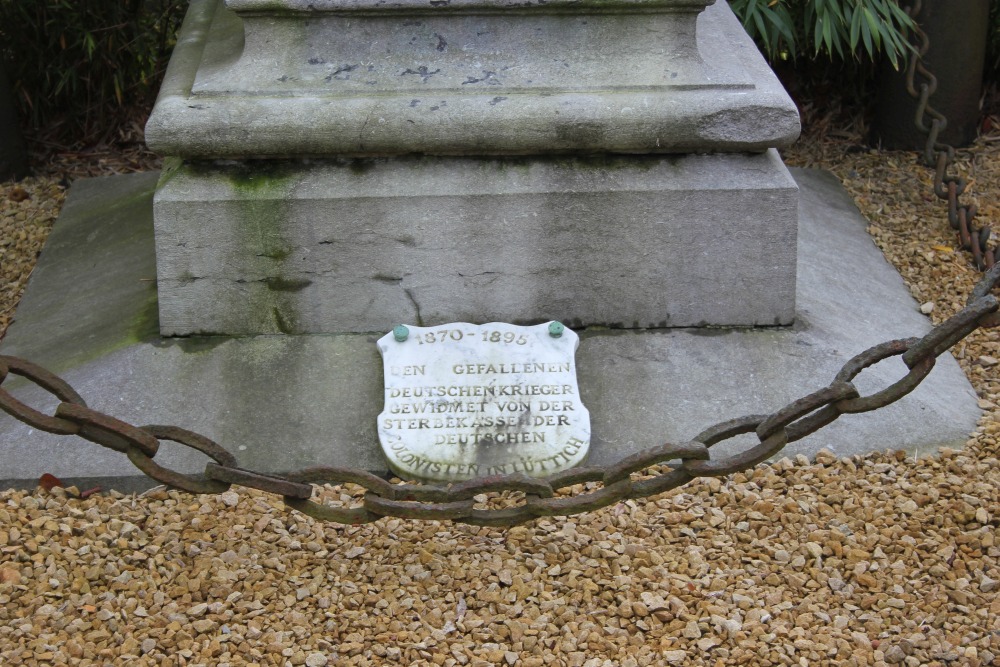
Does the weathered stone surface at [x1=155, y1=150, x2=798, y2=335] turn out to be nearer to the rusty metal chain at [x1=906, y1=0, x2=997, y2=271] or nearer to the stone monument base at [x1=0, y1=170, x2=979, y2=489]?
the stone monument base at [x1=0, y1=170, x2=979, y2=489]

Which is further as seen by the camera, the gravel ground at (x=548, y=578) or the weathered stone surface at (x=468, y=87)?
the weathered stone surface at (x=468, y=87)

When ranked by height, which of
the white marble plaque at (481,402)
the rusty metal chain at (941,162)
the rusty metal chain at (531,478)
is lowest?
the rusty metal chain at (941,162)

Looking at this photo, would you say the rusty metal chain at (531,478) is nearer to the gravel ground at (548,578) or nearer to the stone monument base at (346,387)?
the gravel ground at (548,578)

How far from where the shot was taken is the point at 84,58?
4828 mm

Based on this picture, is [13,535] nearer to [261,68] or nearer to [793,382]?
[261,68]

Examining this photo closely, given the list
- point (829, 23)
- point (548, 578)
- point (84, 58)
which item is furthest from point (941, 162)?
point (84, 58)

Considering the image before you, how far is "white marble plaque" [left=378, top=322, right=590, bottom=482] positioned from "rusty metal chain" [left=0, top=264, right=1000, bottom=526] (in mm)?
513

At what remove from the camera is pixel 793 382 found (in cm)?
307

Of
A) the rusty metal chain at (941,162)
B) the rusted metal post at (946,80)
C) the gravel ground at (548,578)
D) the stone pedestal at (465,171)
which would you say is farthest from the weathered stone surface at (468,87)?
the rusted metal post at (946,80)

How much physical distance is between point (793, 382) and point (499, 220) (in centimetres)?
81

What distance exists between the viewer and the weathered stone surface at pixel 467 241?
3.04 metres

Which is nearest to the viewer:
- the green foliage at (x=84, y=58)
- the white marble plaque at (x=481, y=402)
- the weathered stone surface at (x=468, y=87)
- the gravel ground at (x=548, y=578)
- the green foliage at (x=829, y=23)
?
the gravel ground at (x=548, y=578)

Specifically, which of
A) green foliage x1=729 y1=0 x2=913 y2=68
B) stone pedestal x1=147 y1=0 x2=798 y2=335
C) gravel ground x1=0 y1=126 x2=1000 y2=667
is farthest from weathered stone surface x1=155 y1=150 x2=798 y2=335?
green foliage x1=729 y1=0 x2=913 y2=68

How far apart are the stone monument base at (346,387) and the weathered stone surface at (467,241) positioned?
68 mm
